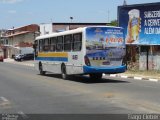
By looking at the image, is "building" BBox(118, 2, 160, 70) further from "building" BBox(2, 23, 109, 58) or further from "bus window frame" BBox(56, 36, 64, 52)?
"building" BBox(2, 23, 109, 58)

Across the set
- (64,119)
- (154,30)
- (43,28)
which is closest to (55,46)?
(154,30)

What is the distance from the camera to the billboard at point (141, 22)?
3575 cm

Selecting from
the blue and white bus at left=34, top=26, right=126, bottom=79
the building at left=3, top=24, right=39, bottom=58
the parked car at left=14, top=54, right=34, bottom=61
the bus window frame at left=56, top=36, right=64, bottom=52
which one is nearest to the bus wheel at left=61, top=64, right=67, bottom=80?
the blue and white bus at left=34, top=26, right=126, bottom=79

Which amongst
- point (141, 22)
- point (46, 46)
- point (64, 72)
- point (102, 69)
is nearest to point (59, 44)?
point (64, 72)

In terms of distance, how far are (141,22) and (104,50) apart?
13551mm

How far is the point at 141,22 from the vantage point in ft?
121

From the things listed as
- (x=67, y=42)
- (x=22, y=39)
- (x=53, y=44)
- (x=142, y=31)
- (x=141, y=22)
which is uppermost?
(x=141, y=22)

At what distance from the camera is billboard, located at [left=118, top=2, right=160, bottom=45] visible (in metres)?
35.8

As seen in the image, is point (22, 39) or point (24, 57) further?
point (22, 39)

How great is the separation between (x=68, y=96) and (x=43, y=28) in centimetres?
8118

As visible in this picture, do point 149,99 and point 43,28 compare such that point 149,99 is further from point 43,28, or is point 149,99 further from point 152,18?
point 43,28

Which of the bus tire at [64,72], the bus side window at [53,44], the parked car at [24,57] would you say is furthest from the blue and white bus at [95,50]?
the parked car at [24,57]

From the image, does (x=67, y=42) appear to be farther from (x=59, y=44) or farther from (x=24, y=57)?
(x=24, y=57)

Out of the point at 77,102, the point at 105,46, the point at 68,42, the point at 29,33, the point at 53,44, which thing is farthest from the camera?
the point at 29,33
